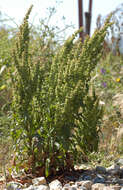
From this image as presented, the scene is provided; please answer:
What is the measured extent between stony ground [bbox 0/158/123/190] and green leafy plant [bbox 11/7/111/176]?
0.08 m

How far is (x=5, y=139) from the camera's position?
3.38m

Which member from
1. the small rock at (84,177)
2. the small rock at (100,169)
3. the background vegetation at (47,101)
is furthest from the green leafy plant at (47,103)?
the small rock at (100,169)

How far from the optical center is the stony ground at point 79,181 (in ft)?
6.55

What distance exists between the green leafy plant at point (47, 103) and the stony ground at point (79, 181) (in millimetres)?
82

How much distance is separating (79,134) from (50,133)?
1.88 feet

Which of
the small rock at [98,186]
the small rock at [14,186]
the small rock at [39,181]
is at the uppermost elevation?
the small rock at [39,181]

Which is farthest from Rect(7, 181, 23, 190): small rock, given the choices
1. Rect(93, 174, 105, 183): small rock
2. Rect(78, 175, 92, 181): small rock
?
Rect(93, 174, 105, 183): small rock

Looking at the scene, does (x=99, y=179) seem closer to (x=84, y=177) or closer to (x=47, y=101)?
(x=84, y=177)

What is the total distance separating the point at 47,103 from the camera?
2.09m

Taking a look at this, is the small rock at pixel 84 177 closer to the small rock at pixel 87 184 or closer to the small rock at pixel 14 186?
the small rock at pixel 87 184

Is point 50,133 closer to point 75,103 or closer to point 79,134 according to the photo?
point 75,103

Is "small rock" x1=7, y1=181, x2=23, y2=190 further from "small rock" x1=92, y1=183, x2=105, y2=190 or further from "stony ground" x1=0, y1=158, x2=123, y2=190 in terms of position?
"small rock" x1=92, y1=183, x2=105, y2=190

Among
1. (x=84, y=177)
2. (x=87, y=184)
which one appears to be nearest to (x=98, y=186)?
(x=87, y=184)

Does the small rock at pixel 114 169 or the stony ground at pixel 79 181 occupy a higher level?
the small rock at pixel 114 169
